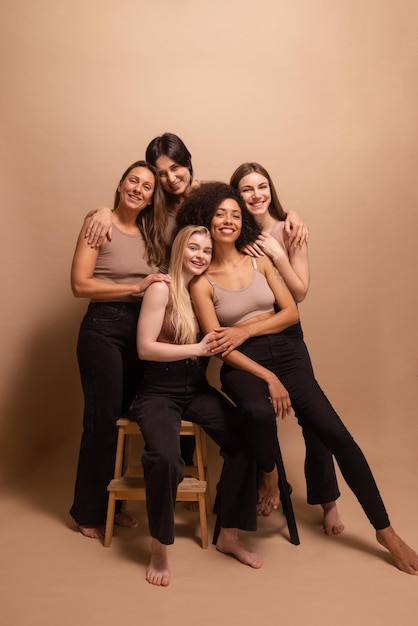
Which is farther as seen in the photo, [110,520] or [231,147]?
[231,147]

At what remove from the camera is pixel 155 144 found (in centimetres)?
315

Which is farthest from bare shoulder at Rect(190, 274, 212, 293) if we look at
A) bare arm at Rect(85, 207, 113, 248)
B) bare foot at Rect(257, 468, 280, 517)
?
bare foot at Rect(257, 468, 280, 517)

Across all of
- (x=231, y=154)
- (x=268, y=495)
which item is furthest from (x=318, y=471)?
(x=231, y=154)

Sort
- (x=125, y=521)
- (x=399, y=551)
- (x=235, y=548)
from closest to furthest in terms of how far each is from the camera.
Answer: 1. (x=399, y=551)
2. (x=235, y=548)
3. (x=125, y=521)

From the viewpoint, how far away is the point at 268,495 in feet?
10.5

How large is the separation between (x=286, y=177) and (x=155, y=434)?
6.73 ft

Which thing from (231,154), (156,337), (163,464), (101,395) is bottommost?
(163,464)

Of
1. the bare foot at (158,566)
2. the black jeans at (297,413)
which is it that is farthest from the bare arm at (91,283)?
the bare foot at (158,566)

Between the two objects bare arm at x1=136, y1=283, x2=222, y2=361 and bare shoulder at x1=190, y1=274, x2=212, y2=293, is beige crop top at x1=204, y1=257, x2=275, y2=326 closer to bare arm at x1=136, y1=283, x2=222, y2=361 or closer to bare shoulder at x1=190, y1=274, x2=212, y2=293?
bare shoulder at x1=190, y1=274, x2=212, y2=293

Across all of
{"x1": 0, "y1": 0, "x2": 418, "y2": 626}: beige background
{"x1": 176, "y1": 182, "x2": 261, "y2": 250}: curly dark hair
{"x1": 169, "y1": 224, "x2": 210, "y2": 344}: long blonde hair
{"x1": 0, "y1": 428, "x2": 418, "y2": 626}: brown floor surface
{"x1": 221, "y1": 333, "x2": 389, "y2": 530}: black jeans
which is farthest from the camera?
{"x1": 0, "y1": 0, "x2": 418, "y2": 626}: beige background

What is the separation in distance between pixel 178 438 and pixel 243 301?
672 mm

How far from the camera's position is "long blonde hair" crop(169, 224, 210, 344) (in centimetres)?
277

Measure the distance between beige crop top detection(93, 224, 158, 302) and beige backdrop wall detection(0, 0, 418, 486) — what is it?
951 millimetres

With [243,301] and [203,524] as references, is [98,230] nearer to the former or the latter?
[243,301]
